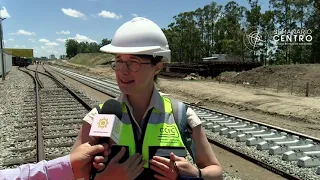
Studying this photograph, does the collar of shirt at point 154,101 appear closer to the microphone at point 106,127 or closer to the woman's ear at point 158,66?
the woman's ear at point 158,66

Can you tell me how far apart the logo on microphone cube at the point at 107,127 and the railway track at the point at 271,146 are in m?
4.67

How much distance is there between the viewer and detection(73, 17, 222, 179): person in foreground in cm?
168

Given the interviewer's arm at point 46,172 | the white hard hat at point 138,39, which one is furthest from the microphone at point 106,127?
the white hard hat at point 138,39

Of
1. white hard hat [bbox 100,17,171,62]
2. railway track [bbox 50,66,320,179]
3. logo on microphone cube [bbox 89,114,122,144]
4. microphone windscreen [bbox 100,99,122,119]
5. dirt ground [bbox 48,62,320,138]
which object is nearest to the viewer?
logo on microphone cube [bbox 89,114,122,144]

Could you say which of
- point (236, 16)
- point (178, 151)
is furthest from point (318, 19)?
point (178, 151)

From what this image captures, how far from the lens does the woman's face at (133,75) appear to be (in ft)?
6.01

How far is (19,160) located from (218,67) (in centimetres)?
3303

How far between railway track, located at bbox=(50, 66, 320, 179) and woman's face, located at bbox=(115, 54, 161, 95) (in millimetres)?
4415

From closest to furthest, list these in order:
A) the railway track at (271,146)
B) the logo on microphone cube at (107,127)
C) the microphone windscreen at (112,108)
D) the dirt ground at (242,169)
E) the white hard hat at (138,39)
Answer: the logo on microphone cube at (107,127) → the microphone windscreen at (112,108) → the white hard hat at (138,39) → the dirt ground at (242,169) → the railway track at (271,146)

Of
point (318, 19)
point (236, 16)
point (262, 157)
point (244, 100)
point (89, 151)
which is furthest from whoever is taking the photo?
point (236, 16)

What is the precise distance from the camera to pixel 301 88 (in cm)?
2445

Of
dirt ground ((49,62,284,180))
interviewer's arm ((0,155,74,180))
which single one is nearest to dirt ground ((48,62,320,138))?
dirt ground ((49,62,284,180))

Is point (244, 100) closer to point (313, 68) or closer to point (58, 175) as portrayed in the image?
point (313, 68)

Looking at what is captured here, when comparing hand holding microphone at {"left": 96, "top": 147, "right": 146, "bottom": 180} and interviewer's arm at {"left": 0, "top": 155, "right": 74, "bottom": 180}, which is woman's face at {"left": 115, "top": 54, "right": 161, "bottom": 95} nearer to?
hand holding microphone at {"left": 96, "top": 147, "right": 146, "bottom": 180}
